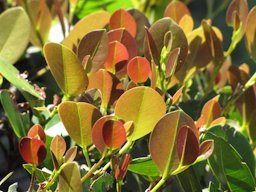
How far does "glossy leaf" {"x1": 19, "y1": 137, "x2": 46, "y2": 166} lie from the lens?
2.57 feet

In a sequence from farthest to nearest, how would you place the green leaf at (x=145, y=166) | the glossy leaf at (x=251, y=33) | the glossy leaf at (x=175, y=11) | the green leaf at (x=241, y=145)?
the glossy leaf at (x=175, y=11)
the glossy leaf at (x=251, y=33)
the green leaf at (x=241, y=145)
the green leaf at (x=145, y=166)

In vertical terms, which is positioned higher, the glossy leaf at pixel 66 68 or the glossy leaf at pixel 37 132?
the glossy leaf at pixel 66 68

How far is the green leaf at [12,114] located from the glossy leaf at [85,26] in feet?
0.68

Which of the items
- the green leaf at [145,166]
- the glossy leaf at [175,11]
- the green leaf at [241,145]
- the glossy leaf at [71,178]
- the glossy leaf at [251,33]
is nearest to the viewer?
the glossy leaf at [71,178]

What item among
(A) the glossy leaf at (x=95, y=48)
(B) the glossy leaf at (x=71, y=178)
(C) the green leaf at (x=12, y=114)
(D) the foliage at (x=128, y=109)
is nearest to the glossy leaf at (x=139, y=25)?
(D) the foliage at (x=128, y=109)

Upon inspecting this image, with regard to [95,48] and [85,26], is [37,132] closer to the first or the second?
[95,48]

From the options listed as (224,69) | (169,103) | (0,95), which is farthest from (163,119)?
(224,69)

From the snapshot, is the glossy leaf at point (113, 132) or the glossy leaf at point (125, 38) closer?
the glossy leaf at point (113, 132)

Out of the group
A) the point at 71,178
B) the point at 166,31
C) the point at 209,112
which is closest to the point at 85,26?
the point at 166,31

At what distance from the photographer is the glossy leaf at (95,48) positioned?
927 mm

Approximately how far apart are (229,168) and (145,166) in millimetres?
132

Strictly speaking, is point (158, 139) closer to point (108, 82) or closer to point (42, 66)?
point (108, 82)

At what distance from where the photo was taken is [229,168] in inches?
34.9

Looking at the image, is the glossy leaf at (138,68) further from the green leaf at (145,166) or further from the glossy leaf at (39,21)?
the glossy leaf at (39,21)
